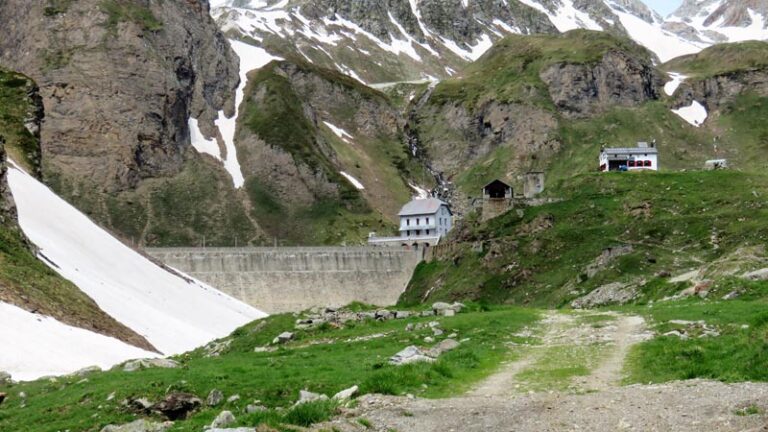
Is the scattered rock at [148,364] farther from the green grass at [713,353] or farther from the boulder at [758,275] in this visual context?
the boulder at [758,275]

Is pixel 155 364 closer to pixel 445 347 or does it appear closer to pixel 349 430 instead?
pixel 445 347

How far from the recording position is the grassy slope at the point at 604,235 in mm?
68938

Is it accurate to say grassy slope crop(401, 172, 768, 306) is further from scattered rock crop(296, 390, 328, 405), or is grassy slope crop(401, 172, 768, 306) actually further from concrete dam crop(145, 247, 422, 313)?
scattered rock crop(296, 390, 328, 405)

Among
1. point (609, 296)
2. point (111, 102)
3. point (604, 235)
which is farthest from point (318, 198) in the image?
point (609, 296)

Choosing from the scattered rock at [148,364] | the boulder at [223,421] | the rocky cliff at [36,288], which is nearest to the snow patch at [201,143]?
the rocky cliff at [36,288]

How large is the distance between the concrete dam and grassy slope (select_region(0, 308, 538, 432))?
9481 cm

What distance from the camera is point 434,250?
123375 millimetres

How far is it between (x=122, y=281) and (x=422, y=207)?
8823cm

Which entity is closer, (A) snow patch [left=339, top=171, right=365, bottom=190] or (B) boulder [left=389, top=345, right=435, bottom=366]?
(B) boulder [left=389, top=345, right=435, bottom=366]

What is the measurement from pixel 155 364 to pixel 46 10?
16684 centimetres

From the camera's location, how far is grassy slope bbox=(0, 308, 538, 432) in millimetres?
19562

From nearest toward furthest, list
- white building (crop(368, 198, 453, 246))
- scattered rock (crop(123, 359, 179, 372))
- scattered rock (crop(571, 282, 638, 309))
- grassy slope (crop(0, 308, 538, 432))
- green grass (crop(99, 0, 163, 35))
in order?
grassy slope (crop(0, 308, 538, 432)), scattered rock (crop(123, 359, 179, 372)), scattered rock (crop(571, 282, 638, 309)), white building (crop(368, 198, 453, 246)), green grass (crop(99, 0, 163, 35))

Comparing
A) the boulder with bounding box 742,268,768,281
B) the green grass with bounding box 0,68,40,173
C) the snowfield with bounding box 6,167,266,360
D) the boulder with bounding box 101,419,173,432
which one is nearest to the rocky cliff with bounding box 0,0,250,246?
the green grass with bounding box 0,68,40,173

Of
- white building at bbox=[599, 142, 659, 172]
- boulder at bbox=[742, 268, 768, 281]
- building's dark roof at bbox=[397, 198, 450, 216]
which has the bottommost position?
boulder at bbox=[742, 268, 768, 281]
